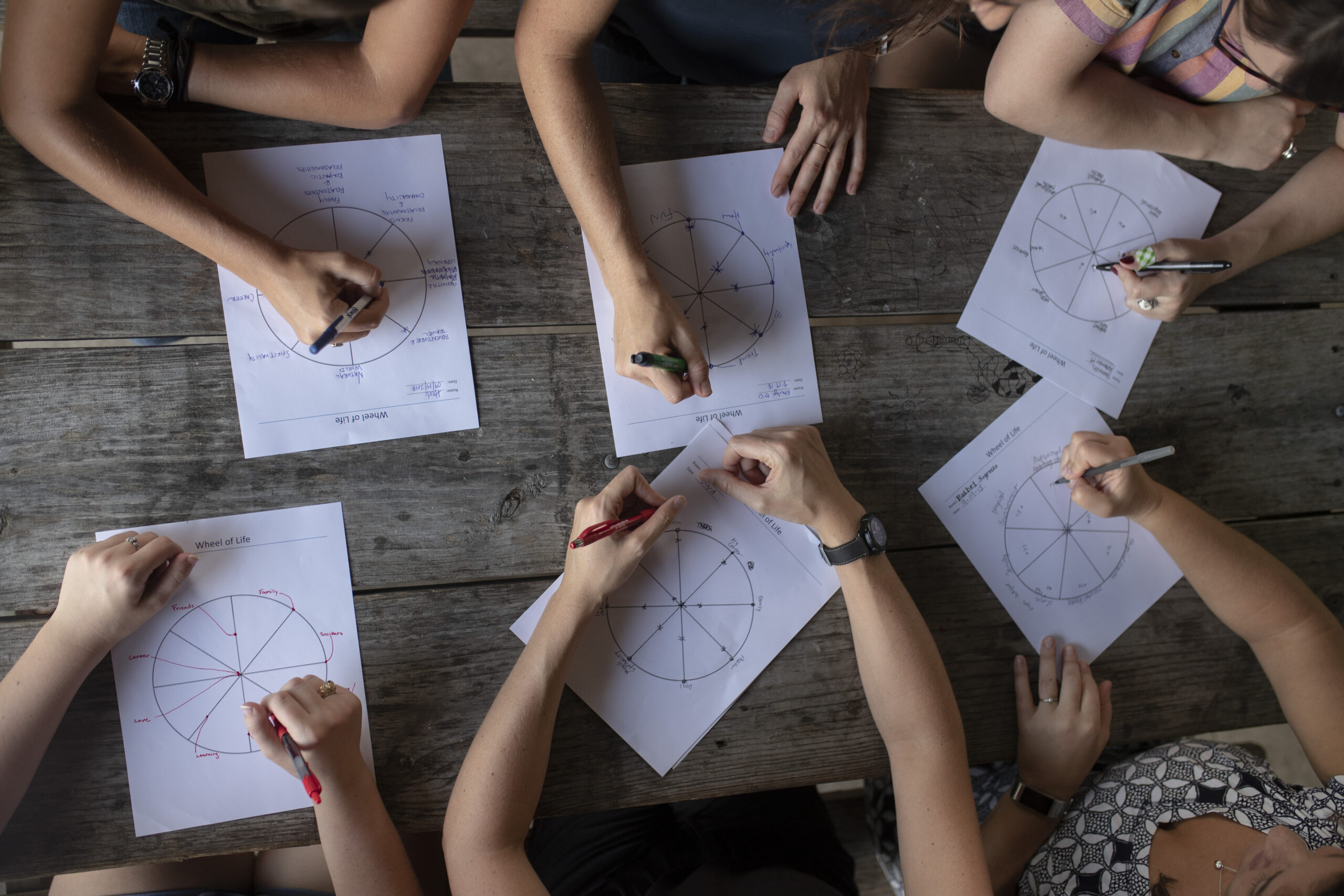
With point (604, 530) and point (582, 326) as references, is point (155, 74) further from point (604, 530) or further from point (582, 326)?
point (604, 530)

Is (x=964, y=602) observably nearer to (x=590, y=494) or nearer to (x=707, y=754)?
(x=707, y=754)

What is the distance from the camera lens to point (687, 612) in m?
0.93

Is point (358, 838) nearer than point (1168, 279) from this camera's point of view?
Yes

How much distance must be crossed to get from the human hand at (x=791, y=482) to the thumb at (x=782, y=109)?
0.41 meters

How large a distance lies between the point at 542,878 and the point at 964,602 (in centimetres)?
74

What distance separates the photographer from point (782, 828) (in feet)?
3.63

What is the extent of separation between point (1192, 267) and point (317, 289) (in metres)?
1.15

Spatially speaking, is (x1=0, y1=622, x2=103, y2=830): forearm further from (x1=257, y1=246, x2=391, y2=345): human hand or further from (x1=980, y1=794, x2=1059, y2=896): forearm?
(x1=980, y1=794, x2=1059, y2=896): forearm

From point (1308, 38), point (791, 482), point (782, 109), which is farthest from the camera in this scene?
point (782, 109)

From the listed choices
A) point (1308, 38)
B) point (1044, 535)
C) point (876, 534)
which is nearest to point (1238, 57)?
point (1308, 38)

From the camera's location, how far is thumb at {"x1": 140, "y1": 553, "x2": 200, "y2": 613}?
A: 836 millimetres

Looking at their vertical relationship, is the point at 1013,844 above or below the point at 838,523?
below

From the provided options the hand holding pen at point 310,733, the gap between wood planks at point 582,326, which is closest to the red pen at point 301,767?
the hand holding pen at point 310,733

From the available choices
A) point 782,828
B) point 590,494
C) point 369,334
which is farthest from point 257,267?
point 782,828
